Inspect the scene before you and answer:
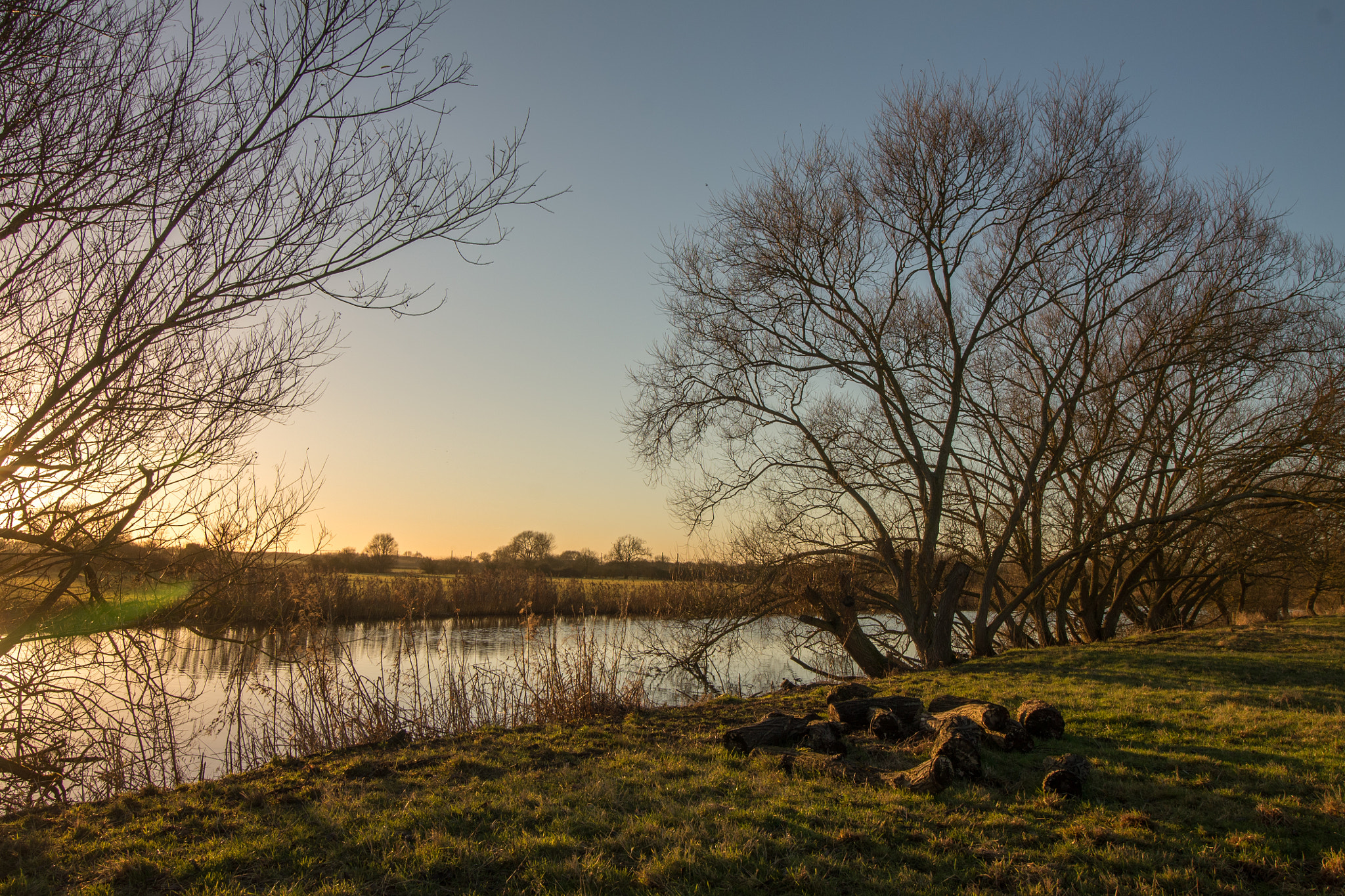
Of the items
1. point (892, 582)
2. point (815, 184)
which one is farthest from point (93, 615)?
point (892, 582)

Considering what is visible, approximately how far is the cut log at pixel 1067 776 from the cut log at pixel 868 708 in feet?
4.99

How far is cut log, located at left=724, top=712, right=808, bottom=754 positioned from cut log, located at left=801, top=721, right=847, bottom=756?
9 cm

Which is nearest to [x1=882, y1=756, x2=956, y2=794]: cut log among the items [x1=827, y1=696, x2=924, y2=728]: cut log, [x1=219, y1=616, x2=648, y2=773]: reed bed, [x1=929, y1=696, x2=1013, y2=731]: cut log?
[x1=929, y1=696, x2=1013, y2=731]: cut log

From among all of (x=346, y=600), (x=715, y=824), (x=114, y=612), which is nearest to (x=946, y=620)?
(x=715, y=824)

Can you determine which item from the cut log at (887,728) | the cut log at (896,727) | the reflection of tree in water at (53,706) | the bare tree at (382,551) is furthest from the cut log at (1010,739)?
the bare tree at (382,551)

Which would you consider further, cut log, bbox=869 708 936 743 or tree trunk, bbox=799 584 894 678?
tree trunk, bbox=799 584 894 678

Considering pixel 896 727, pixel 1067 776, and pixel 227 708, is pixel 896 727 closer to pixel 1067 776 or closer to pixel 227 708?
pixel 1067 776

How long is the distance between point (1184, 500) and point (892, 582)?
654cm

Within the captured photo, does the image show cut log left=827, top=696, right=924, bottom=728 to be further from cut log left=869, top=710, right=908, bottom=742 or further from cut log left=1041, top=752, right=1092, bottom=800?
cut log left=1041, top=752, right=1092, bottom=800

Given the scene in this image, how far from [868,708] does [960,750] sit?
169 cm

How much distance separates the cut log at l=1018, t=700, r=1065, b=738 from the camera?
5746mm

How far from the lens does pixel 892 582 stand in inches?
591

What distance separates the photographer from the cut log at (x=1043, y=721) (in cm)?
575

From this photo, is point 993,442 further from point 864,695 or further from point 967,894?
point 967,894
